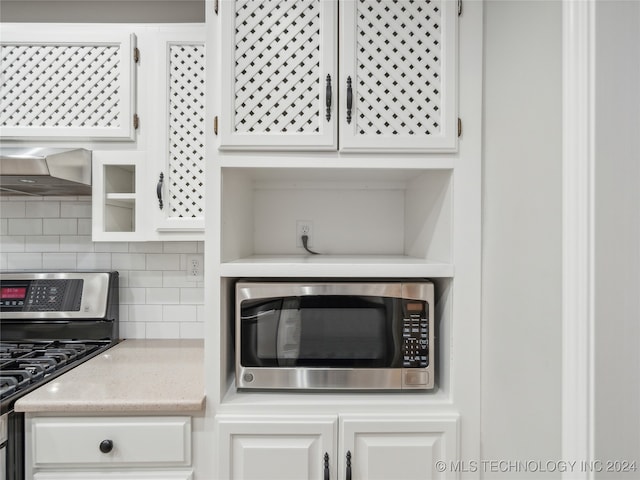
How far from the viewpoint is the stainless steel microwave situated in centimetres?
126

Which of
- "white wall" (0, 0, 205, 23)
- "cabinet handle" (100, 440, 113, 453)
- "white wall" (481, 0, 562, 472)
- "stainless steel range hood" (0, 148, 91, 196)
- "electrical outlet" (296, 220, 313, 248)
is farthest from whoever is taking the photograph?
"white wall" (0, 0, 205, 23)

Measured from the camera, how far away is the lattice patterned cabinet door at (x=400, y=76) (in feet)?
3.92

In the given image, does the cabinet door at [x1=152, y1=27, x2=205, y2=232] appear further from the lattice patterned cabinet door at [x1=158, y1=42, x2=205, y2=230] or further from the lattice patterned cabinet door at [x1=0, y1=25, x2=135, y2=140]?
the lattice patterned cabinet door at [x1=0, y1=25, x2=135, y2=140]

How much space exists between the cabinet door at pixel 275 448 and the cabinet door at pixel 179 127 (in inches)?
31.1

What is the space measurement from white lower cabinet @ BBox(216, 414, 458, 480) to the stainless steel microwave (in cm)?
11

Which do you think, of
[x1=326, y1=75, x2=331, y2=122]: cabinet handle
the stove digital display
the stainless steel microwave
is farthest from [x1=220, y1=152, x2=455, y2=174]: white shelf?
the stove digital display

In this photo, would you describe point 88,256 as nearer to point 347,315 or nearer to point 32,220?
point 32,220

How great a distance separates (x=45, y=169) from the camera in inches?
54.6

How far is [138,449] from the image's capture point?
118cm

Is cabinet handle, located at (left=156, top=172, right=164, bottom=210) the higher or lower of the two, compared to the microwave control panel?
higher

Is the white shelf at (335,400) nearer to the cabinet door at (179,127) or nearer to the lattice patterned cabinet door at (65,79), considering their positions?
the cabinet door at (179,127)
